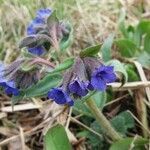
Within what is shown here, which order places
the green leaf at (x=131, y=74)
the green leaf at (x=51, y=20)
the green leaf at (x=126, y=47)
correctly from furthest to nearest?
the green leaf at (x=126, y=47)
the green leaf at (x=131, y=74)
the green leaf at (x=51, y=20)

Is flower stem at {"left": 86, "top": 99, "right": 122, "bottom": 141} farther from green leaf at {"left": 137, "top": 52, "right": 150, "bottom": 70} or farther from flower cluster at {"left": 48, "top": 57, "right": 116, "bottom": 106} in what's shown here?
green leaf at {"left": 137, "top": 52, "right": 150, "bottom": 70}

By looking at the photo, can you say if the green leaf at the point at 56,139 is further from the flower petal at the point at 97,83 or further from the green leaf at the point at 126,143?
the flower petal at the point at 97,83

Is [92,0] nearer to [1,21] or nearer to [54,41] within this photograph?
[1,21]

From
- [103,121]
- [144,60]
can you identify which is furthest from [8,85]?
[144,60]

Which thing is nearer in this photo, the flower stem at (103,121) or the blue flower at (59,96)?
the blue flower at (59,96)

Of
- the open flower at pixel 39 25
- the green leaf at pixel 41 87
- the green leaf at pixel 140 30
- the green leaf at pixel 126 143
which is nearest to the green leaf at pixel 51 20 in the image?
the open flower at pixel 39 25

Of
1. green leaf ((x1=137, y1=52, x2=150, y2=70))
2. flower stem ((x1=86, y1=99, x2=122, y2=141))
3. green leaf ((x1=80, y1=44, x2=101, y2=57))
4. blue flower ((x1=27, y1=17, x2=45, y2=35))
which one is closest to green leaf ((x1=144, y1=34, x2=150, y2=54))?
green leaf ((x1=137, y1=52, x2=150, y2=70))

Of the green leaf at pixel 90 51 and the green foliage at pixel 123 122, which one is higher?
the green leaf at pixel 90 51

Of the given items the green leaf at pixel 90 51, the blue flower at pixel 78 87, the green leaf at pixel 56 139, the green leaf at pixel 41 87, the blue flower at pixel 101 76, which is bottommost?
the green leaf at pixel 56 139
